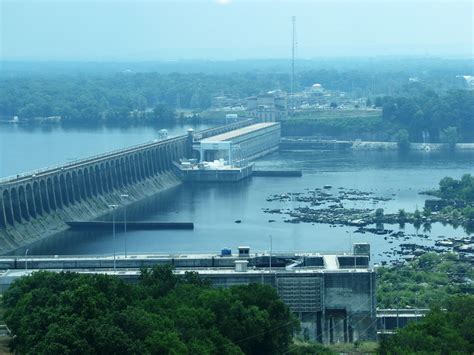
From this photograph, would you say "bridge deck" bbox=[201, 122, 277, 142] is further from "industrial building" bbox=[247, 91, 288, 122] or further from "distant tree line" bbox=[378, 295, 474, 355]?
"distant tree line" bbox=[378, 295, 474, 355]

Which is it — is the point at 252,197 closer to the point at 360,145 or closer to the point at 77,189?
the point at 77,189

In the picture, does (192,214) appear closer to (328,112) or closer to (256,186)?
(256,186)

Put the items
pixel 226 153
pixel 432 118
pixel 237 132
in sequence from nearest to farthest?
pixel 226 153, pixel 237 132, pixel 432 118

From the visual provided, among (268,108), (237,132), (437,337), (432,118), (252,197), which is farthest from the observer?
(268,108)

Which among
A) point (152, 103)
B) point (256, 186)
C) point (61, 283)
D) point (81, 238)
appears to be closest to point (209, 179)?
point (256, 186)

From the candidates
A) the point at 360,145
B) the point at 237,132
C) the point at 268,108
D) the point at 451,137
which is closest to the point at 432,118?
the point at 451,137

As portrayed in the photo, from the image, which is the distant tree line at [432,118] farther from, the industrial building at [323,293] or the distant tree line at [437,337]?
the distant tree line at [437,337]

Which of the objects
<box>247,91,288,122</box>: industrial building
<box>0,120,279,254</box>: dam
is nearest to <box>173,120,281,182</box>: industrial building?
<box>0,120,279,254</box>: dam
